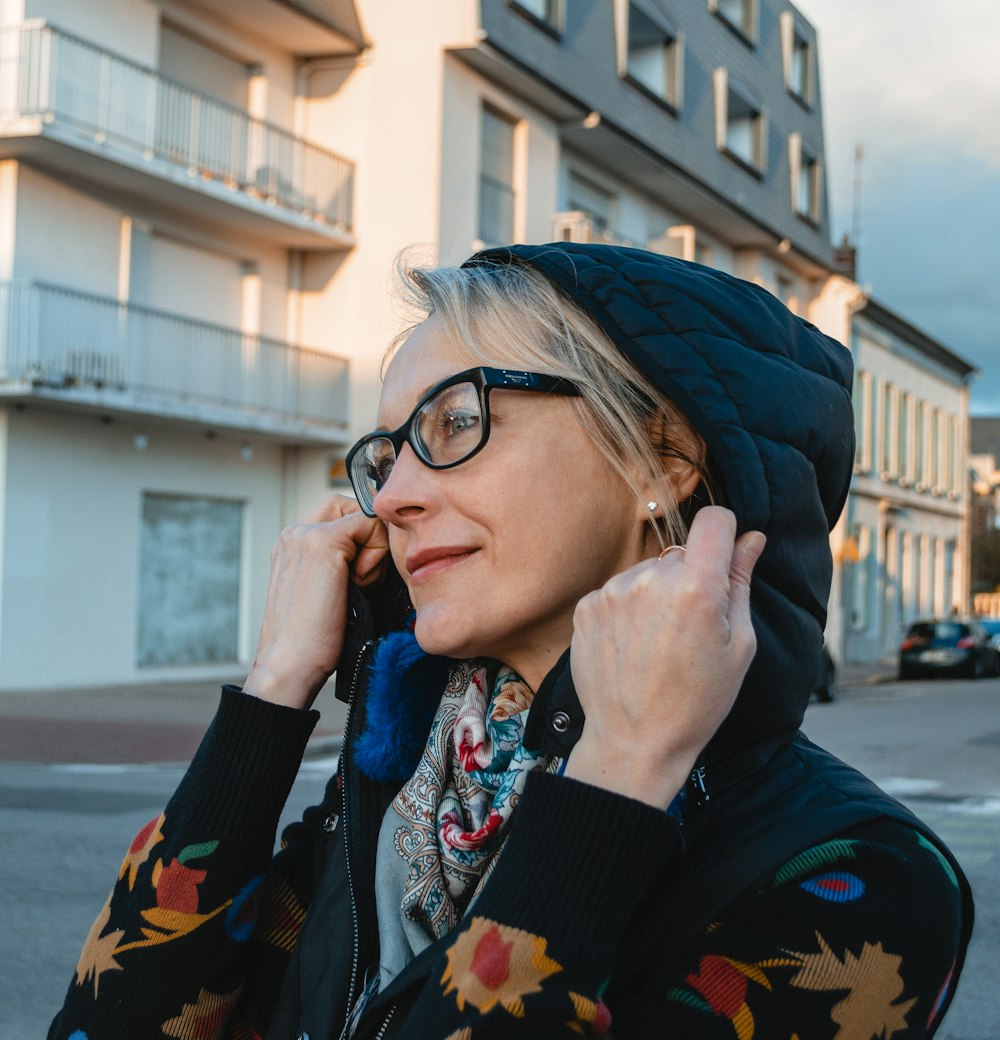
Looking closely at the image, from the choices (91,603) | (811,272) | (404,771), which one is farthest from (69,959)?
(811,272)

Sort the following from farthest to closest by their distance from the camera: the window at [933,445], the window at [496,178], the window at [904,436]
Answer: the window at [933,445]
the window at [904,436]
the window at [496,178]

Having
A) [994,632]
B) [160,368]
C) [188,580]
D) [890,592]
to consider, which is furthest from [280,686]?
[890,592]

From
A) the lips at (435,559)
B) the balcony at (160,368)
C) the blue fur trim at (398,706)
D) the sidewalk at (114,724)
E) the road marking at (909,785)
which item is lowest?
the sidewalk at (114,724)

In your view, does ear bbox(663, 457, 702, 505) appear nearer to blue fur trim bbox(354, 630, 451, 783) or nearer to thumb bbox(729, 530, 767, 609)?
thumb bbox(729, 530, 767, 609)

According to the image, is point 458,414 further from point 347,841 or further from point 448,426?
point 347,841

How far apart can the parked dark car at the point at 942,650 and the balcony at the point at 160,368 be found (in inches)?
585

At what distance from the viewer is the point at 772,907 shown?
1.34m

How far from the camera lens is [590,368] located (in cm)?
164

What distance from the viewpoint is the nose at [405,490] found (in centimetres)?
172

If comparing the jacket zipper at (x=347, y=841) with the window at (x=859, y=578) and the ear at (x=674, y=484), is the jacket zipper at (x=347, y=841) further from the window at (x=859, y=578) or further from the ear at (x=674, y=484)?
the window at (x=859, y=578)

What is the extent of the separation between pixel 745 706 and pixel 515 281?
616 millimetres

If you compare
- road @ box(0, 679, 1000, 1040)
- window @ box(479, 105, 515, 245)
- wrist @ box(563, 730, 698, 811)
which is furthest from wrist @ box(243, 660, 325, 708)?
window @ box(479, 105, 515, 245)

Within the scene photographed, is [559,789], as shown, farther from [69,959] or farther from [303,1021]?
[69,959]

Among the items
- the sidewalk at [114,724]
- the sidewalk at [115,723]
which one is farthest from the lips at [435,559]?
the sidewalk at [114,724]
